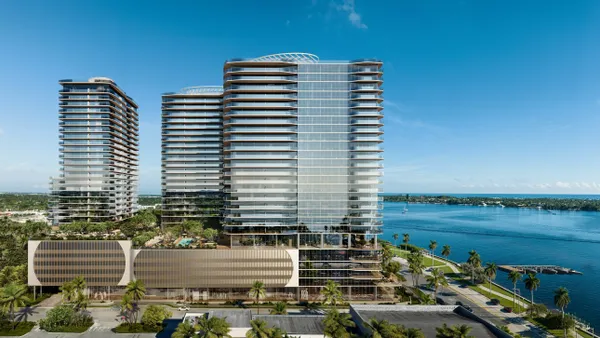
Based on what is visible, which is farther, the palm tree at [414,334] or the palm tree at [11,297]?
the palm tree at [11,297]

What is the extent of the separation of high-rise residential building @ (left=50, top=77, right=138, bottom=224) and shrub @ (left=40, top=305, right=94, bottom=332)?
7963 centimetres

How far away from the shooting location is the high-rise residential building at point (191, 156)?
147 m

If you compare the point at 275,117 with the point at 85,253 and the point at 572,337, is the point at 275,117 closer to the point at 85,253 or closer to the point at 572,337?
the point at 85,253

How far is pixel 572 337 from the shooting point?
71.9 metres

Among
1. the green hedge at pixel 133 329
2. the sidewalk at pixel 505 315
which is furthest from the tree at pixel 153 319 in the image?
the sidewalk at pixel 505 315

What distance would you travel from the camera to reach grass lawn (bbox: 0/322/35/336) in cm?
6819

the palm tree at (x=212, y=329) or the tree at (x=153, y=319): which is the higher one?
the palm tree at (x=212, y=329)

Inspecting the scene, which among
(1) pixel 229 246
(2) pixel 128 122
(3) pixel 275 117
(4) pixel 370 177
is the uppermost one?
(2) pixel 128 122

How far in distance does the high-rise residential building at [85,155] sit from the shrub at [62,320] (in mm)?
79635

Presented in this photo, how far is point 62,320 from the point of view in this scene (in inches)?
2803

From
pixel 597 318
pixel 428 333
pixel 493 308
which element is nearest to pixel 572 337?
pixel 493 308

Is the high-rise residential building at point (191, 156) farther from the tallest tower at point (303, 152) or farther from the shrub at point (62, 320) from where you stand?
the shrub at point (62, 320)

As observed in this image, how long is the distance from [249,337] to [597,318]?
98786 millimetres

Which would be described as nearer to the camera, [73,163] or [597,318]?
[597,318]
